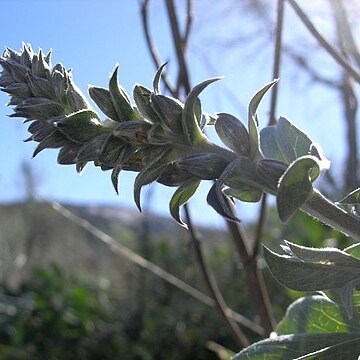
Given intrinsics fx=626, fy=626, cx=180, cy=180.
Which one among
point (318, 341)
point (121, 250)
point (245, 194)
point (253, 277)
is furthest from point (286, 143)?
point (121, 250)

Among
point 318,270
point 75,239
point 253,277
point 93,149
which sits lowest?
point 75,239

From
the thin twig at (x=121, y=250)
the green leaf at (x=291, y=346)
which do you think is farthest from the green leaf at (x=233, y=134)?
the thin twig at (x=121, y=250)

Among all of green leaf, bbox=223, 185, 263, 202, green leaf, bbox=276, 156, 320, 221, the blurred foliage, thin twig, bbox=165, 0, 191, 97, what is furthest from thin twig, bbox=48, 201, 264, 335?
the blurred foliage

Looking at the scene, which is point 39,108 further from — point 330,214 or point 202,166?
point 330,214

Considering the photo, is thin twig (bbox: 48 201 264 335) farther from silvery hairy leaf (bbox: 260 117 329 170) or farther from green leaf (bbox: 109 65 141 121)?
green leaf (bbox: 109 65 141 121)

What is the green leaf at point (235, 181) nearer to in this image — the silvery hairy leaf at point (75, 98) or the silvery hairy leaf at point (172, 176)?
the silvery hairy leaf at point (172, 176)

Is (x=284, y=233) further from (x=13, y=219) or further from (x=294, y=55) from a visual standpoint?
(x=13, y=219)

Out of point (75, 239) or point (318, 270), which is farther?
point (75, 239)
